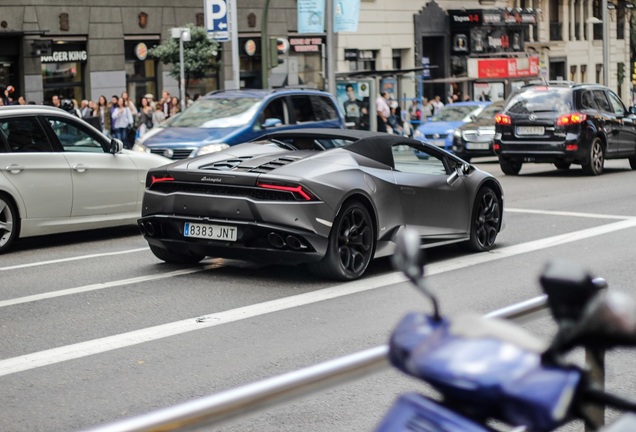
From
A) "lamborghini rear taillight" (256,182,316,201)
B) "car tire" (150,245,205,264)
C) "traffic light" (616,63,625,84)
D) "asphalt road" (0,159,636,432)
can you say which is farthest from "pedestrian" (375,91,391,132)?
"traffic light" (616,63,625,84)

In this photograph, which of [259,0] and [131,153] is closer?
[131,153]

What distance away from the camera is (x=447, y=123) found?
1176 inches

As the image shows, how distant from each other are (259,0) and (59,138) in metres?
28.9

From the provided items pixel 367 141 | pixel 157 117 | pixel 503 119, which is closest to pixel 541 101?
pixel 503 119

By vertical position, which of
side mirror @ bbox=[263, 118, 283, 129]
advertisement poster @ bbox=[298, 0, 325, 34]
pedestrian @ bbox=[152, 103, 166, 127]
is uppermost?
advertisement poster @ bbox=[298, 0, 325, 34]

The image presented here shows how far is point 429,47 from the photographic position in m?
52.2

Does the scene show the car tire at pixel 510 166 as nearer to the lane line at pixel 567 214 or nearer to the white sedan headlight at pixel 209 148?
the lane line at pixel 567 214

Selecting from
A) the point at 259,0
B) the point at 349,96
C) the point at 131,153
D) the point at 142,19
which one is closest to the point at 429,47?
the point at 259,0

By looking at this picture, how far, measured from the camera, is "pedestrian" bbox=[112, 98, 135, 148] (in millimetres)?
31109

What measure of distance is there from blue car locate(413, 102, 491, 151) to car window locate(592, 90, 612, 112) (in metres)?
6.03

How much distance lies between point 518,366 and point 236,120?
16.7 metres

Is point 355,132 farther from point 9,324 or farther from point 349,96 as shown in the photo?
point 349,96

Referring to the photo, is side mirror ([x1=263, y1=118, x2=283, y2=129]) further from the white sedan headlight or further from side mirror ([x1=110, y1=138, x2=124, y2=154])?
side mirror ([x1=110, y1=138, x2=124, y2=154])

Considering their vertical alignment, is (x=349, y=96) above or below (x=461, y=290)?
above
